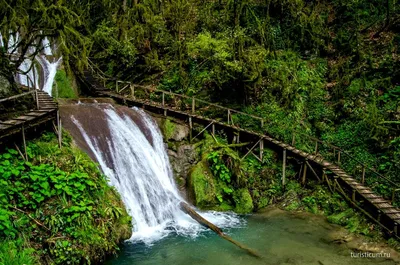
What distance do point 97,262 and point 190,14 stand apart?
1667 cm

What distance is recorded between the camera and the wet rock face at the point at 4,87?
10.8 meters

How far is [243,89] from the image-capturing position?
17953 millimetres

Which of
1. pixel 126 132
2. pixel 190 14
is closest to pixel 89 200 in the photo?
pixel 126 132

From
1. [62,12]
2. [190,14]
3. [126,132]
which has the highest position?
[190,14]

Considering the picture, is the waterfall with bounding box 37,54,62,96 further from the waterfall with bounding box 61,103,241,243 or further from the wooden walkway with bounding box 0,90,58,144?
the wooden walkway with bounding box 0,90,58,144

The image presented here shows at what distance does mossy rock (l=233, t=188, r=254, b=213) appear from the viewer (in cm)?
1358

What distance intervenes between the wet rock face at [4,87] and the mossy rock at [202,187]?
7.07 metres

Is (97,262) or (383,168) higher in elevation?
(383,168)

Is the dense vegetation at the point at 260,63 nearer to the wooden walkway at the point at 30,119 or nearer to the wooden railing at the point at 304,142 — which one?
the wooden railing at the point at 304,142

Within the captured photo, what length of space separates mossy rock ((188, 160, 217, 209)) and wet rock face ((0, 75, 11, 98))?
7.07 meters

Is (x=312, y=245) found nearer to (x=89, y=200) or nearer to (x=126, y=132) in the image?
(x=89, y=200)

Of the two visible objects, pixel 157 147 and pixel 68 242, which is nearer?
pixel 68 242

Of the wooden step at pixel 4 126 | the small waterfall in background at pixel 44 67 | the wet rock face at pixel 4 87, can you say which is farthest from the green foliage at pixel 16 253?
the small waterfall in background at pixel 44 67

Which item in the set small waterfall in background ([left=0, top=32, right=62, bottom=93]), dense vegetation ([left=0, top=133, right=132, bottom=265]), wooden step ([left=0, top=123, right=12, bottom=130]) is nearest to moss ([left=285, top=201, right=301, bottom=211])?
dense vegetation ([left=0, top=133, right=132, bottom=265])
